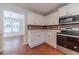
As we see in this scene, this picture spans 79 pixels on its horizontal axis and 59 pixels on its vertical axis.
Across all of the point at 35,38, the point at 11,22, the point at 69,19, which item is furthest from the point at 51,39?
the point at 11,22

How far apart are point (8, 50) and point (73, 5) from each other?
1.45 metres

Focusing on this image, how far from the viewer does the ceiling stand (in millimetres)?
1674

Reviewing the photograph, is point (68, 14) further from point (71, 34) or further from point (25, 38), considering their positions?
point (25, 38)

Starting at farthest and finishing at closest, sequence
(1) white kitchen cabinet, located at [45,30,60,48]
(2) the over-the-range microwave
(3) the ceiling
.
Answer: (1) white kitchen cabinet, located at [45,30,60,48] → (3) the ceiling → (2) the over-the-range microwave

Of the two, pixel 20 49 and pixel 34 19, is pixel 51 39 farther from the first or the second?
pixel 20 49

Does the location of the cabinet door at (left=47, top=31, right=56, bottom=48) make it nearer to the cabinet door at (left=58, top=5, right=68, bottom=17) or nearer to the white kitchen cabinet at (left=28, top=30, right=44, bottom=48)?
the white kitchen cabinet at (left=28, top=30, right=44, bottom=48)

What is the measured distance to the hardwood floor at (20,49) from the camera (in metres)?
1.70

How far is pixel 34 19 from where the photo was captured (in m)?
1.75

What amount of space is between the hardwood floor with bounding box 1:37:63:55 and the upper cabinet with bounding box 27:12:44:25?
1.25 ft

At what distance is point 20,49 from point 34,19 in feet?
2.09

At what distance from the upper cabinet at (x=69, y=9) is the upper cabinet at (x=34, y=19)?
0.39 m

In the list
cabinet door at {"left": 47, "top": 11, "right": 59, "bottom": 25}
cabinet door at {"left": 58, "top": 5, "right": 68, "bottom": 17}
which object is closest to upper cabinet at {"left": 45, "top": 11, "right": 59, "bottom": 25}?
cabinet door at {"left": 47, "top": 11, "right": 59, "bottom": 25}

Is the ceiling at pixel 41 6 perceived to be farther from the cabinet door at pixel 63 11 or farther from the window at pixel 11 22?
the window at pixel 11 22

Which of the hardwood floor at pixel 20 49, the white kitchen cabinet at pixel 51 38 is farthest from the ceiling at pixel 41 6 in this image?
the hardwood floor at pixel 20 49
